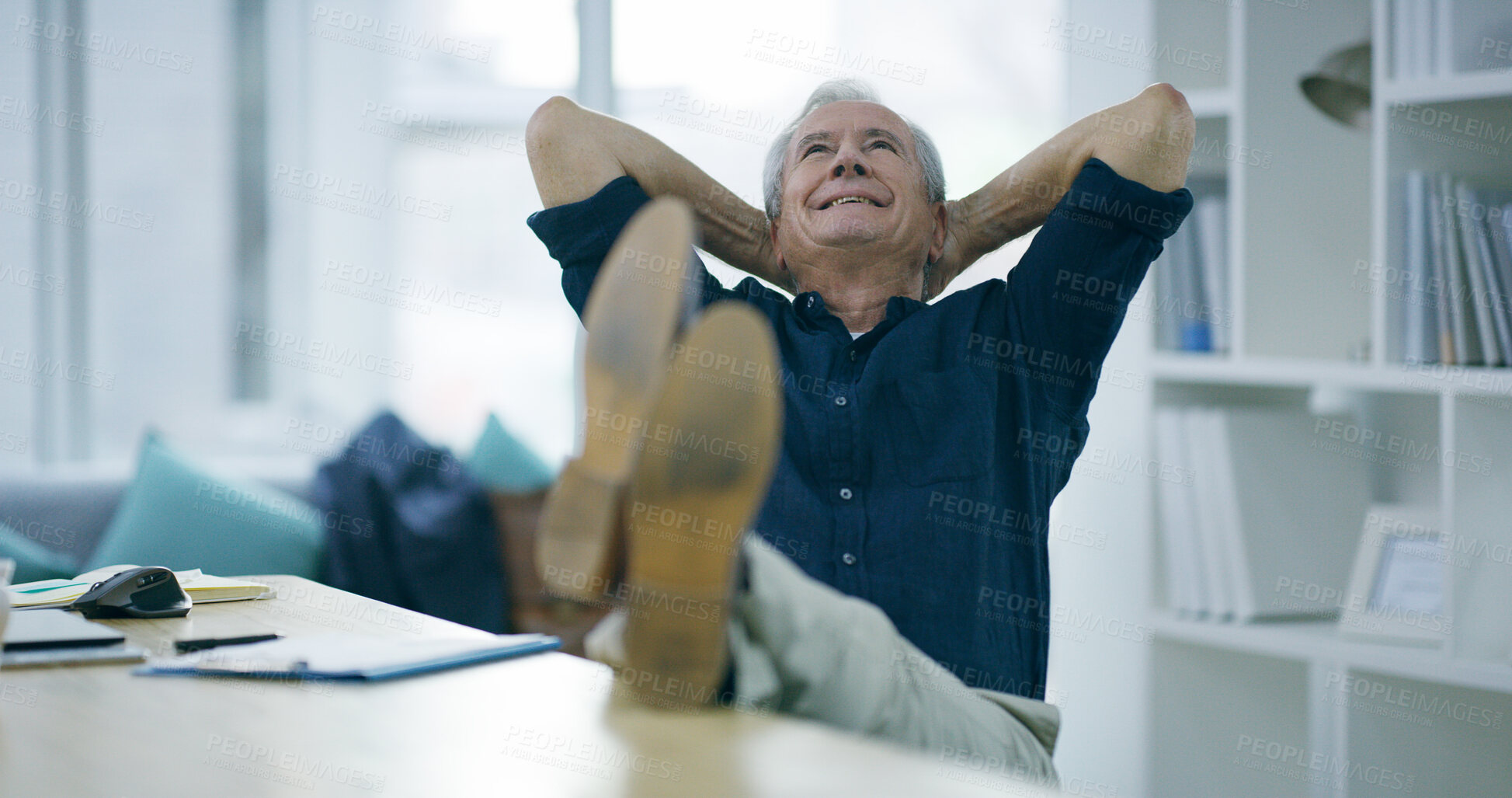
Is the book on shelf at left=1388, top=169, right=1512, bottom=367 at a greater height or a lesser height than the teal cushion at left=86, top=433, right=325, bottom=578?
greater

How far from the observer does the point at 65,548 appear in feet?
8.02

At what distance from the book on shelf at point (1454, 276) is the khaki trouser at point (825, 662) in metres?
1.28

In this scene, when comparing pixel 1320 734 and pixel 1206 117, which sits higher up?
pixel 1206 117

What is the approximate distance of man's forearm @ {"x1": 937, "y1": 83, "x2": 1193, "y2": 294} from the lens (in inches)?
57.8

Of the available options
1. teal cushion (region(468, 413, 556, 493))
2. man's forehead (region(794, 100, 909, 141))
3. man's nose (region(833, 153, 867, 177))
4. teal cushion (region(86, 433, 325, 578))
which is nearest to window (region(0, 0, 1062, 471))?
teal cushion (region(468, 413, 556, 493))

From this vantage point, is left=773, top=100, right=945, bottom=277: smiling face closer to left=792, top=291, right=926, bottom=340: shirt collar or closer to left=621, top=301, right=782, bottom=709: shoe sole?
left=792, top=291, right=926, bottom=340: shirt collar

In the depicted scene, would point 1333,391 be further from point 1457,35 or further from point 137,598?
point 137,598

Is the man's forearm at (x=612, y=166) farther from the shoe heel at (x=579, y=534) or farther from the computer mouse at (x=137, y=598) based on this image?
the shoe heel at (x=579, y=534)

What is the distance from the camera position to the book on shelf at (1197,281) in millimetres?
2129

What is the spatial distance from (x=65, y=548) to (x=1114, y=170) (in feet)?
7.18

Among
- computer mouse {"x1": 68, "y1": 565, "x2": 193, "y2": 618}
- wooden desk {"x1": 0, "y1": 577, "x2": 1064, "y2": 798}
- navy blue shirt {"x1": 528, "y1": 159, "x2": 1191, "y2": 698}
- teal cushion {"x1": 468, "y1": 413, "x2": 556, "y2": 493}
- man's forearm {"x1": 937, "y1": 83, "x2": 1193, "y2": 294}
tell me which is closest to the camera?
wooden desk {"x1": 0, "y1": 577, "x2": 1064, "y2": 798}

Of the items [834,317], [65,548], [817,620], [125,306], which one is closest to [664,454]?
[817,620]

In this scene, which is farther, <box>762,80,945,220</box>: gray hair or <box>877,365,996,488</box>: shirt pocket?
<box>762,80,945,220</box>: gray hair

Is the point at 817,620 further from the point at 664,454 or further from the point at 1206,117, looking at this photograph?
the point at 1206,117
